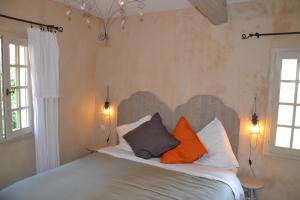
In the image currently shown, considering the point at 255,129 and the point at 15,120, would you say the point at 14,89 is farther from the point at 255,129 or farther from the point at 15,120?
the point at 255,129

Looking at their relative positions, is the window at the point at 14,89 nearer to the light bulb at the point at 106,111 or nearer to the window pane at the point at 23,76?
the window pane at the point at 23,76

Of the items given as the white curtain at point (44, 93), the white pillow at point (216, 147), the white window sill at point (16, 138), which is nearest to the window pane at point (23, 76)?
the white curtain at point (44, 93)

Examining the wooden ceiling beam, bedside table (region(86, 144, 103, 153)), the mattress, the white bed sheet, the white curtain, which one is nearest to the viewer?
the mattress

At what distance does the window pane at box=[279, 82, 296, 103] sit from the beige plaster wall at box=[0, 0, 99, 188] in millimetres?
2662

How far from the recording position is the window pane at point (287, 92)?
2545 mm

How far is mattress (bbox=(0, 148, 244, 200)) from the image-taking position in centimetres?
190

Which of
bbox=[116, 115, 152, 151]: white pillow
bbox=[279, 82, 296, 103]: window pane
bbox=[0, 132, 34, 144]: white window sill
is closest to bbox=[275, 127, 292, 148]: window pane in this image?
bbox=[279, 82, 296, 103]: window pane

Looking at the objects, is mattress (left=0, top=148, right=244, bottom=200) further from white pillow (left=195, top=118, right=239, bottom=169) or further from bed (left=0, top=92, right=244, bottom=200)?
white pillow (left=195, top=118, right=239, bottom=169)

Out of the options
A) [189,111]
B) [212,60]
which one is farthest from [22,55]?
[212,60]

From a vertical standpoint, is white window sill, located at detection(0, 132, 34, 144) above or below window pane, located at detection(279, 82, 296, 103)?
below

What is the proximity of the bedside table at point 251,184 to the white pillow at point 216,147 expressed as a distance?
179mm

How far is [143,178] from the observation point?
2266 mm

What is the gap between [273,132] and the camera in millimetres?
2643

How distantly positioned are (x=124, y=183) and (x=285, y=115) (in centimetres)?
191
